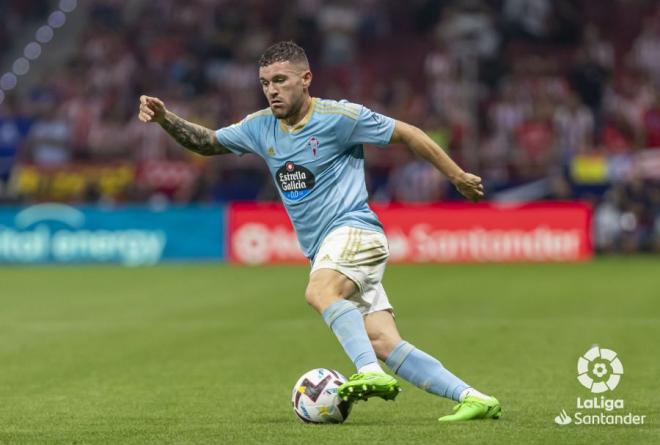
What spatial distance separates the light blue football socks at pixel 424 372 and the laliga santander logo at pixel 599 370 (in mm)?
1404

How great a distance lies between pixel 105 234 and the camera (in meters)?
24.6

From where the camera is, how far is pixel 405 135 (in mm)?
7254

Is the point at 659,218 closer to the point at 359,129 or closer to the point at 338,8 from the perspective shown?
the point at 338,8

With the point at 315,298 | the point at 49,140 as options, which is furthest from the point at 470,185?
the point at 49,140

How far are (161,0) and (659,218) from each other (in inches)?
495

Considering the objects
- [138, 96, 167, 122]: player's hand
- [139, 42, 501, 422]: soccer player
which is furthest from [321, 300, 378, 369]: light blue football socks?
[138, 96, 167, 122]: player's hand

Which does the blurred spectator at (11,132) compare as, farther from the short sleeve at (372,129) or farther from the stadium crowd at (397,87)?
the short sleeve at (372,129)

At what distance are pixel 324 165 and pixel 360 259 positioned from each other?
56cm

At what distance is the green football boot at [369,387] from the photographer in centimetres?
650

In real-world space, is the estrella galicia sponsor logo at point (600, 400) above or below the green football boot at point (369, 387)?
below

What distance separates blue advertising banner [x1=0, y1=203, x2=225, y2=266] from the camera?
80.0ft

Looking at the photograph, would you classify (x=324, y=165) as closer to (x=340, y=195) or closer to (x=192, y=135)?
(x=340, y=195)

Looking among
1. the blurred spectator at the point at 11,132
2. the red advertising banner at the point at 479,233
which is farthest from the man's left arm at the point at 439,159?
the blurred spectator at the point at 11,132

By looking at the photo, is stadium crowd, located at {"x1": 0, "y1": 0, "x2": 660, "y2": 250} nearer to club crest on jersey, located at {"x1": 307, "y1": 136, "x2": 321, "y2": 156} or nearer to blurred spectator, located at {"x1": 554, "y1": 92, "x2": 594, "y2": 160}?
blurred spectator, located at {"x1": 554, "y1": 92, "x2": 594, "y2": 160}
